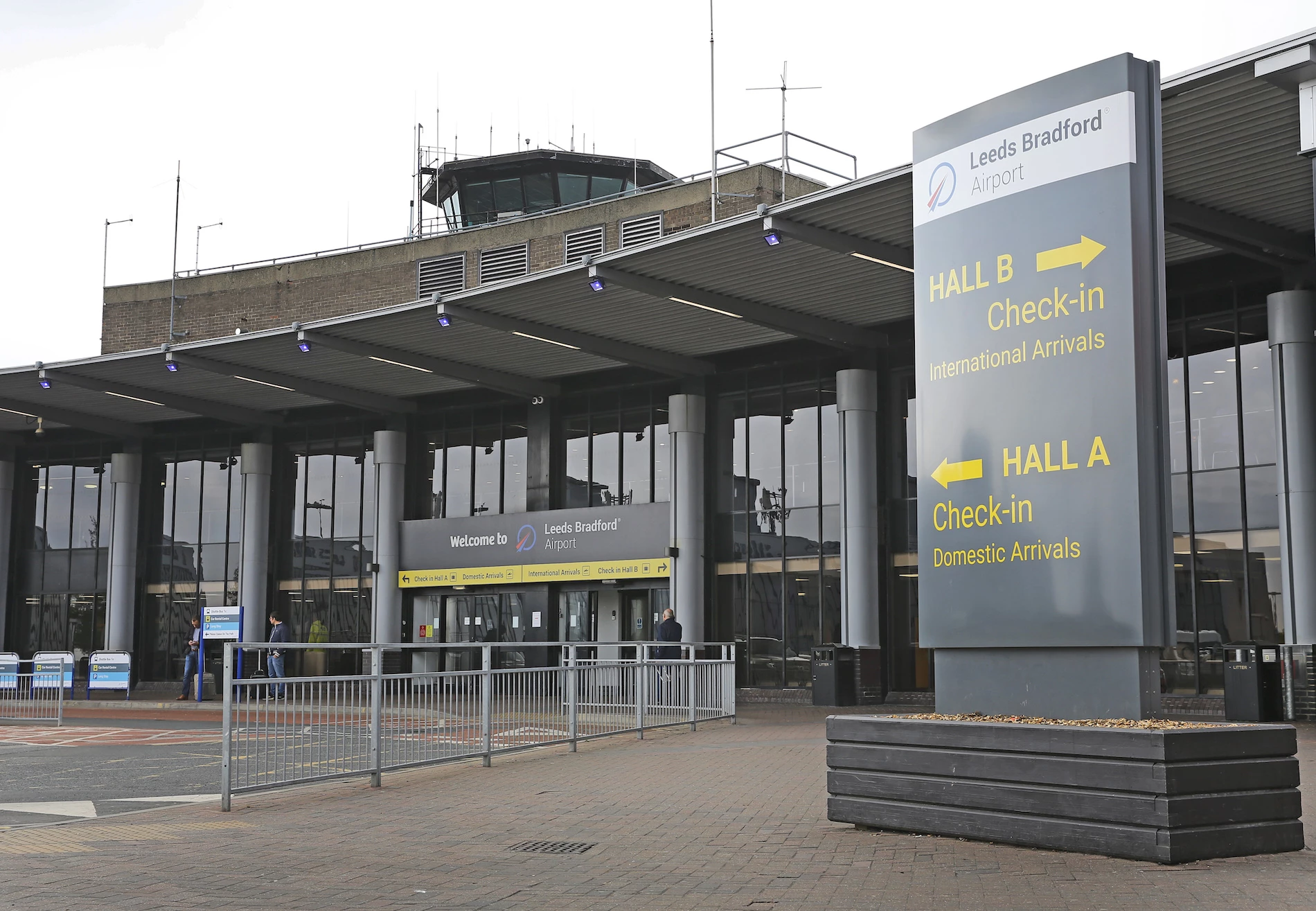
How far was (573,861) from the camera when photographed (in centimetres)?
754

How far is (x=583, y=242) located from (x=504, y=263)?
2.47 m

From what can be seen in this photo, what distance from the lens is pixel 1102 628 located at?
748 centimetres

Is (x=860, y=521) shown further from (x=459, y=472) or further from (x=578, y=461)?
(x=459, y=472)

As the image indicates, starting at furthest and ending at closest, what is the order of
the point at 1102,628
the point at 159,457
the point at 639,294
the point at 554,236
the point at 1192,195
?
the point at 159,457
the point at 554,236
the point at 639,294
the point at 1192,195
the point at 1102,628

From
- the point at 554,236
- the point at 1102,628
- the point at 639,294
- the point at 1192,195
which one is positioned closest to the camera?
the point at 1102,628

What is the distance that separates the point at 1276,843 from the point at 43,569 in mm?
36508

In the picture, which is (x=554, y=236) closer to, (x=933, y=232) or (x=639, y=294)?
(x=639, y=294)

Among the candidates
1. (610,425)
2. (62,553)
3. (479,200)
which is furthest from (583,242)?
(62,553)

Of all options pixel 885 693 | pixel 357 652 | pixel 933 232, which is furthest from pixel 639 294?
pixel 933 232

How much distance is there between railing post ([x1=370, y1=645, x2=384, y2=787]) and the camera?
11.5m

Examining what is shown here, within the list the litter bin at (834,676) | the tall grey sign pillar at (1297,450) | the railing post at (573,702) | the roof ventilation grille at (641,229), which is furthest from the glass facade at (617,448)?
the railing post at (573,702)

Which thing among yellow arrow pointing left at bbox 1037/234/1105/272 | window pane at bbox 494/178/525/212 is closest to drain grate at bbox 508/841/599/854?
yellow arrow pointing left at bbox 1037/234/1105/272

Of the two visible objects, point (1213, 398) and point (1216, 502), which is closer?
point (1216, 502)

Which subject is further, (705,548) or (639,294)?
(705,548)
